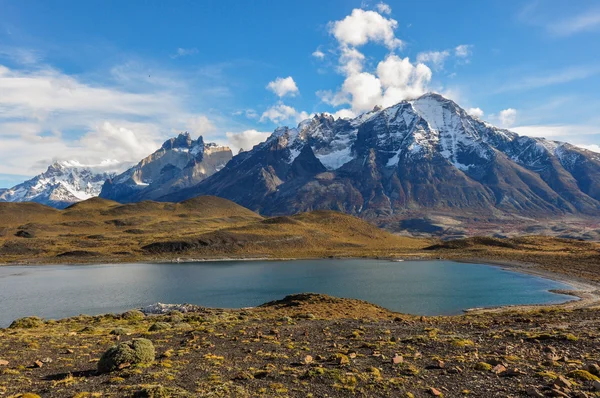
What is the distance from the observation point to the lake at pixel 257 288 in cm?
6975

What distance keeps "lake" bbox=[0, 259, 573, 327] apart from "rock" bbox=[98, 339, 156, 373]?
4552 cm

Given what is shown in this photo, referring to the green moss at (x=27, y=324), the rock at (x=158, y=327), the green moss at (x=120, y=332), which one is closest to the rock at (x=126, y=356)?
the green moss at (x=120, y=332)

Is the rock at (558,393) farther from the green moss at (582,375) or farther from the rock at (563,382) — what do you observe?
the green moss at (582,375)

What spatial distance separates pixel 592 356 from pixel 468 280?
82.1 metres

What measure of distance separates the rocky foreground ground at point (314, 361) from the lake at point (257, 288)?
3086 cm

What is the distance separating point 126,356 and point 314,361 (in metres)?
10.7

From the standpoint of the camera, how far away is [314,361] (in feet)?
78.1

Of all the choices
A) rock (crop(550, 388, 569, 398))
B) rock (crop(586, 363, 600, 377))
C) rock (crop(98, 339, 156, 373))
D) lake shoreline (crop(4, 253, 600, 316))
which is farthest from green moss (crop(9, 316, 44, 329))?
lake shoreline (crop(4, 253, 600, 316))

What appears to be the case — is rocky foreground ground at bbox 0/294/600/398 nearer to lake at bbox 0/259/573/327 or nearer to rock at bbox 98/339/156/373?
rock at bbox 98/339/156/373

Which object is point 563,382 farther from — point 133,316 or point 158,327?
point 133,316

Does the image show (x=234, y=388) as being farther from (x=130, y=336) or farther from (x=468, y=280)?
(x=468, y=280)

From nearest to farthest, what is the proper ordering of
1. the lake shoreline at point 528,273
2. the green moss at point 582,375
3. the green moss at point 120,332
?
the green moss at point 582,375 < the green moss at point 120,332 < the lake shoreline at point 528,273

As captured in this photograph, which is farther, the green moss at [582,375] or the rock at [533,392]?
the green moss at [582,375]

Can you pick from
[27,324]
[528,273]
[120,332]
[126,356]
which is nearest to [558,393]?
[126,356]
